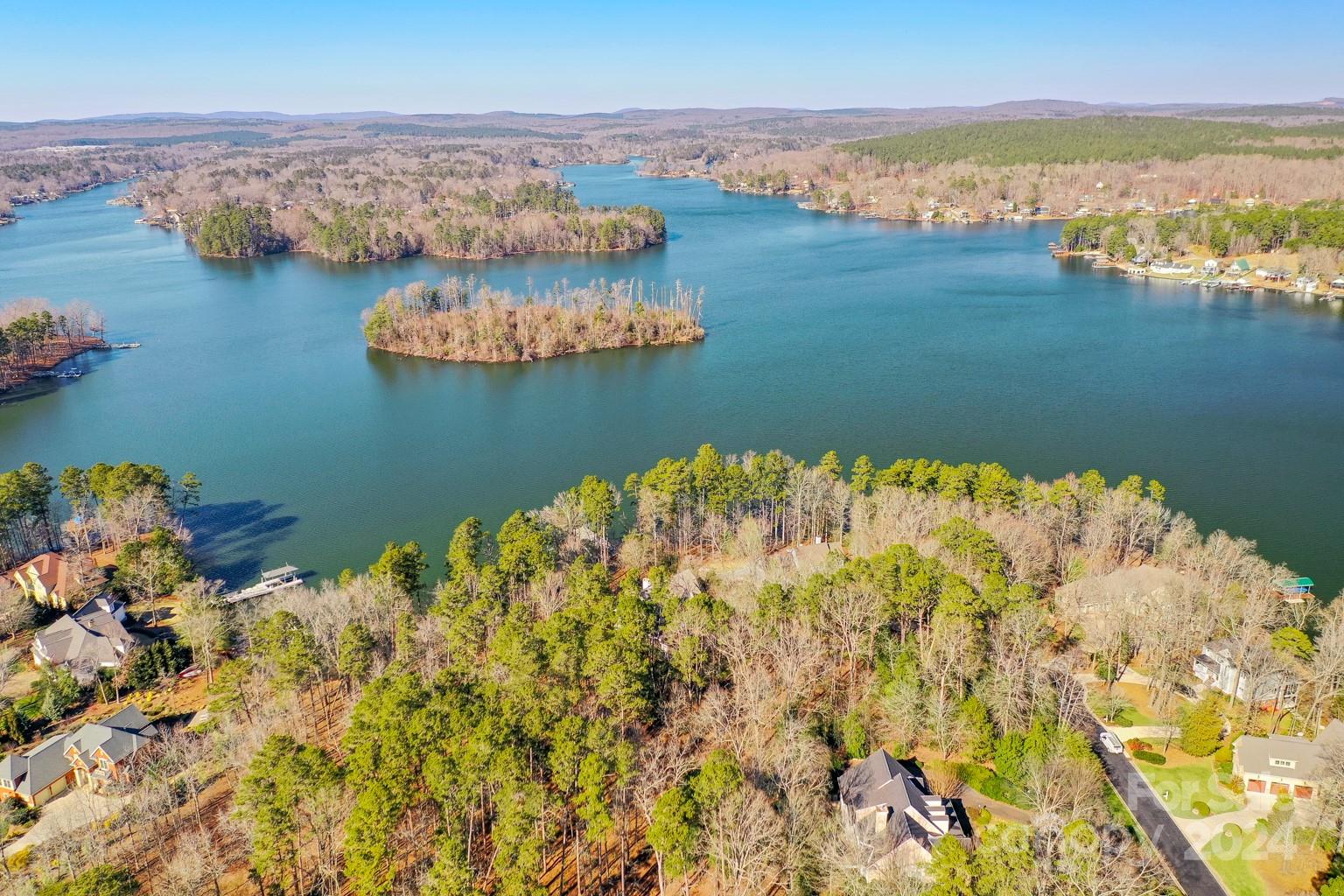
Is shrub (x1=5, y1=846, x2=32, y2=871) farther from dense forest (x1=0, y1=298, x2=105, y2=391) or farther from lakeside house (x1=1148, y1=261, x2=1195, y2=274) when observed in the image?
lakeside house (x1=1148, y1=261, x2=1195, y2=274)

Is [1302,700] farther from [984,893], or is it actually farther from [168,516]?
[168,516]

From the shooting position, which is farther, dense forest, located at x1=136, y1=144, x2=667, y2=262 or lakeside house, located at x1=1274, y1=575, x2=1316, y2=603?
dense forest, located at x1=136, y1=144, x2=667, y2=262

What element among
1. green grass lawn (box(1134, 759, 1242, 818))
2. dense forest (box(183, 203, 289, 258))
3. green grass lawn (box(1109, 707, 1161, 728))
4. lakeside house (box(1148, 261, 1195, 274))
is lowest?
green grass lawn (box(1134, 759, 1242, 818))

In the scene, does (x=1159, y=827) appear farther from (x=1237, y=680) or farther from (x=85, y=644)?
(x=85, y=644)

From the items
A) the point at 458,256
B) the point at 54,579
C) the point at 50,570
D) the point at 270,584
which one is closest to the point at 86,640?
the point at 54,579

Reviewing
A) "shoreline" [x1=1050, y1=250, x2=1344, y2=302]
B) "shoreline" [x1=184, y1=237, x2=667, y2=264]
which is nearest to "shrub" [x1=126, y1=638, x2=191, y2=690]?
"shoreline" [x1=184, y1=237, x2=667, y2=264]

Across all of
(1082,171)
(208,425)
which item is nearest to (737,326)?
(208,425)
